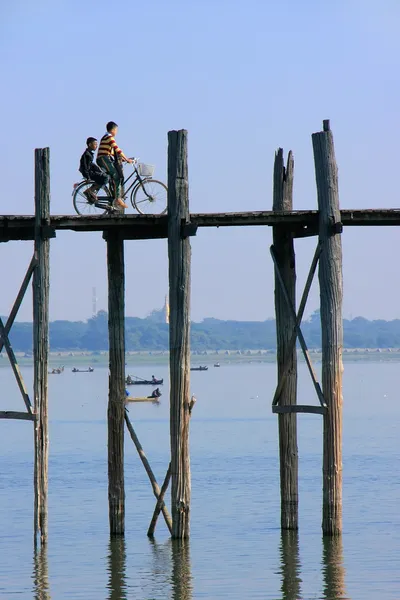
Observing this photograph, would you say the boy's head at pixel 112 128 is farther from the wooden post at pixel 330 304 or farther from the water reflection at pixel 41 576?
the water reflection at pixel 41 576

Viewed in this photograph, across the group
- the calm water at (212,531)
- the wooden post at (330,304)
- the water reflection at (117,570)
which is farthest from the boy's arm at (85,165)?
the calm water at (212,531)

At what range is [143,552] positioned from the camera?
22719mm

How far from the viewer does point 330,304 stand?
20.0 meters

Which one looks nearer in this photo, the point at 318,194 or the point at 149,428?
the point at 318,194

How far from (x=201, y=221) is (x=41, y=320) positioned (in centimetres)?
303

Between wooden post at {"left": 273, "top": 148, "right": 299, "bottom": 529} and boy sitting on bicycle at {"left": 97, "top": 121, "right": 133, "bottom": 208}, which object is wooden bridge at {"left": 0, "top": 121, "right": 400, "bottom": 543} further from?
boy sitting on bicycle at {"left": 97, "top": 121, "right": 133, "bottom": 208}

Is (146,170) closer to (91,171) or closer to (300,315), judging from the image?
(91,171)

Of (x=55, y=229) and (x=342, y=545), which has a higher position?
(x=55, y=229)

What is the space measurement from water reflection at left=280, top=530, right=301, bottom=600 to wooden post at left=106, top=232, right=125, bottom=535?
3.05 meters

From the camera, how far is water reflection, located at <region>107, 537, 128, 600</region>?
19.4 metres

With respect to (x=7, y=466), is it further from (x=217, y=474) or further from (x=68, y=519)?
(x=68, y=519)

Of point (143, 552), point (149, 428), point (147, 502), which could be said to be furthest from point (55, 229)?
point (149, 428)

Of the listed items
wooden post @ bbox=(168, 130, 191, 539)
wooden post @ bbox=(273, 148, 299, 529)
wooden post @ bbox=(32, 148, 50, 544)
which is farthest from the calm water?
wooden post @ bbox=(32, 148, 50, 544)

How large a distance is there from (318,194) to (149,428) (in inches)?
1848
